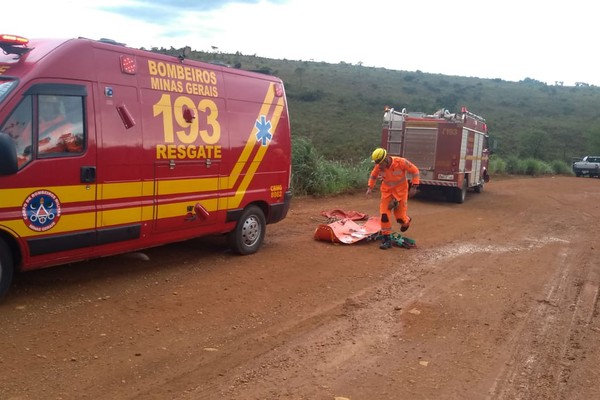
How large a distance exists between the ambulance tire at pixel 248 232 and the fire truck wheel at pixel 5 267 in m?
3.16

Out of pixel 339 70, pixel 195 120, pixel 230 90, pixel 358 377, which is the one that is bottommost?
pixel 358 377

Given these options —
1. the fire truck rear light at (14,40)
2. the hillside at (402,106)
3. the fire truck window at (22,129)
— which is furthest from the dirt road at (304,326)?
the hillside at (402,106)

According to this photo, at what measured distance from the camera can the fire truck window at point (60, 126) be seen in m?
4.99

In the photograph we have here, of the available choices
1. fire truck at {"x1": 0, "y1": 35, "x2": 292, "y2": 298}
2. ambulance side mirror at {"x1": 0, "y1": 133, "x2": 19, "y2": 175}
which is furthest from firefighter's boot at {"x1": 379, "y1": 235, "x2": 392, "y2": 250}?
ambulance side mirror at {"x1": 0, "y1": 133, "x2": 19, "y2": 175}

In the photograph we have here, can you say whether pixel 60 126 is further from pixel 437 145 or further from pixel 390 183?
pixel 437 145

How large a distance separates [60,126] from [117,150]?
640 mm

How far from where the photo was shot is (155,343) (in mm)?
4504

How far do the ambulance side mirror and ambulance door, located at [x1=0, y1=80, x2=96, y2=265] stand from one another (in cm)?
11

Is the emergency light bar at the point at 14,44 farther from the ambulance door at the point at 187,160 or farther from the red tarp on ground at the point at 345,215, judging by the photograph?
the red tarp on ground at the point at 345,215

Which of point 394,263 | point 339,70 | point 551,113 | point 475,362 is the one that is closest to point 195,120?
point 394,263

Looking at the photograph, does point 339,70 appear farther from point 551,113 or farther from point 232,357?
point 232,357

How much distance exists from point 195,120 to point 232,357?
322 cm

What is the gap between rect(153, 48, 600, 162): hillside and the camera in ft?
135

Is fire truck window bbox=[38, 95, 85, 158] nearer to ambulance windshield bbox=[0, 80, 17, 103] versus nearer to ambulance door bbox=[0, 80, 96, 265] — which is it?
ambulance door bbox=[0, 80, 96, 265]
